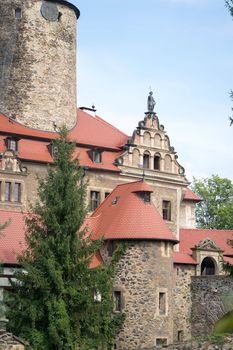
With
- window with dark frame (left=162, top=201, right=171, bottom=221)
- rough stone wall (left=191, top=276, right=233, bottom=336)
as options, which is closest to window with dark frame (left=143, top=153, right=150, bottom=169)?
window with dark frame (left=162, top=201, right=171, bottom=221)

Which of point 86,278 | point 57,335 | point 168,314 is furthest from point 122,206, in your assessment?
point 57,335

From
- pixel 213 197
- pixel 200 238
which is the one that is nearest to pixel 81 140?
pixel 200 238

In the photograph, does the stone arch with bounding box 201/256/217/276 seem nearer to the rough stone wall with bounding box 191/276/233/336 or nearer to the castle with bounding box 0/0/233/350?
the castle with bounding box 0/0/233/350

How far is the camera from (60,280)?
20.3 meters

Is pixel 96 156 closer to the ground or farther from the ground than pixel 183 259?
farther from the ground

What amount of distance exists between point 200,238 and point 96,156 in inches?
250

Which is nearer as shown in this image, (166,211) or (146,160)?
(146,160)

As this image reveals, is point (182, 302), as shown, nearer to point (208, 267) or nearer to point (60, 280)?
point (208, 267)

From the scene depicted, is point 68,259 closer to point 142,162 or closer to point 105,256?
point 105,256

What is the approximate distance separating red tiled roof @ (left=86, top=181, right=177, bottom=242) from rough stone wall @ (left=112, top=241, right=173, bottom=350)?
0.44 meters

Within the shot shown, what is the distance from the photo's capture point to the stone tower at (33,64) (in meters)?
32.3

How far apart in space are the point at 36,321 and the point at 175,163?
14.2 m

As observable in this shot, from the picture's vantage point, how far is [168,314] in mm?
25562

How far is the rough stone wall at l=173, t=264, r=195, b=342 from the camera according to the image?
28.1 m
